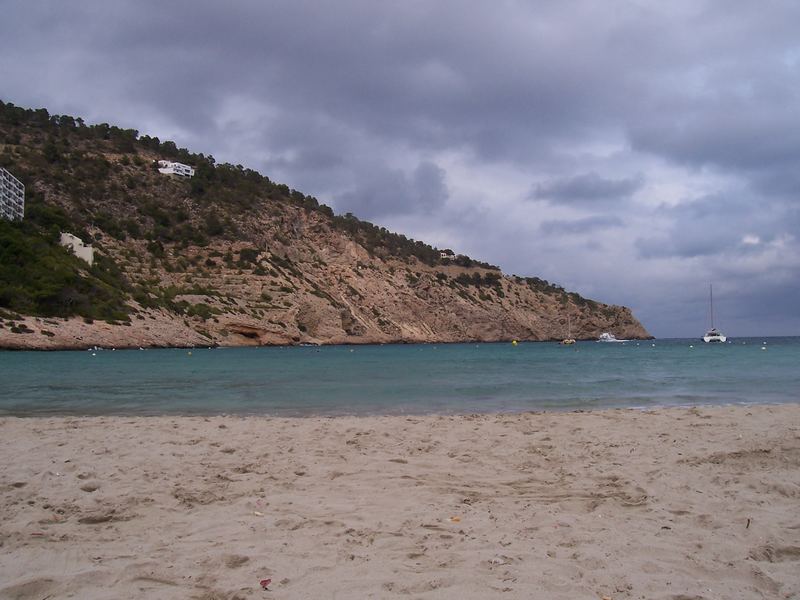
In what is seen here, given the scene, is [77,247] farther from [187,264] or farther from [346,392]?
[346,392]

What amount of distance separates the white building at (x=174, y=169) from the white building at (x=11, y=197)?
63.0 feet

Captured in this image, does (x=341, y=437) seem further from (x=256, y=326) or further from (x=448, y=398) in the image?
(x=256, y=326)

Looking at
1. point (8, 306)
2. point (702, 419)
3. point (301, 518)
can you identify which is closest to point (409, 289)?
point (8, 306)

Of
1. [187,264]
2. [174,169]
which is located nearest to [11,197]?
[187,264]

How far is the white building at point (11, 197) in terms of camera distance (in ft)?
181

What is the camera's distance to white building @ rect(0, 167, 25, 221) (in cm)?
5503

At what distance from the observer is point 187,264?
65.2m

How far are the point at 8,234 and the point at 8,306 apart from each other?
9244 mm

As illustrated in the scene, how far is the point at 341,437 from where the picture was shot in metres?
9.29

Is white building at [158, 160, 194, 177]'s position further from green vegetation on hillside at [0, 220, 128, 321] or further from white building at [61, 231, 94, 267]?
green vegetation on hillside at [0, 220, 128, 321]

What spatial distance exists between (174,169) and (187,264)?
20120 millimetres

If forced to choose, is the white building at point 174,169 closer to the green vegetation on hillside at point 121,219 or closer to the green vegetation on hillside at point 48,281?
the green vegetation on hillside at point 121,219

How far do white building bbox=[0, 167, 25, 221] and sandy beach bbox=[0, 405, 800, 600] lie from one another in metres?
56.7

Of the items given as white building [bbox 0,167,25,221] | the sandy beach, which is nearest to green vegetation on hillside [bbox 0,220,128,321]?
white building [bbox 0,167,25,221]
